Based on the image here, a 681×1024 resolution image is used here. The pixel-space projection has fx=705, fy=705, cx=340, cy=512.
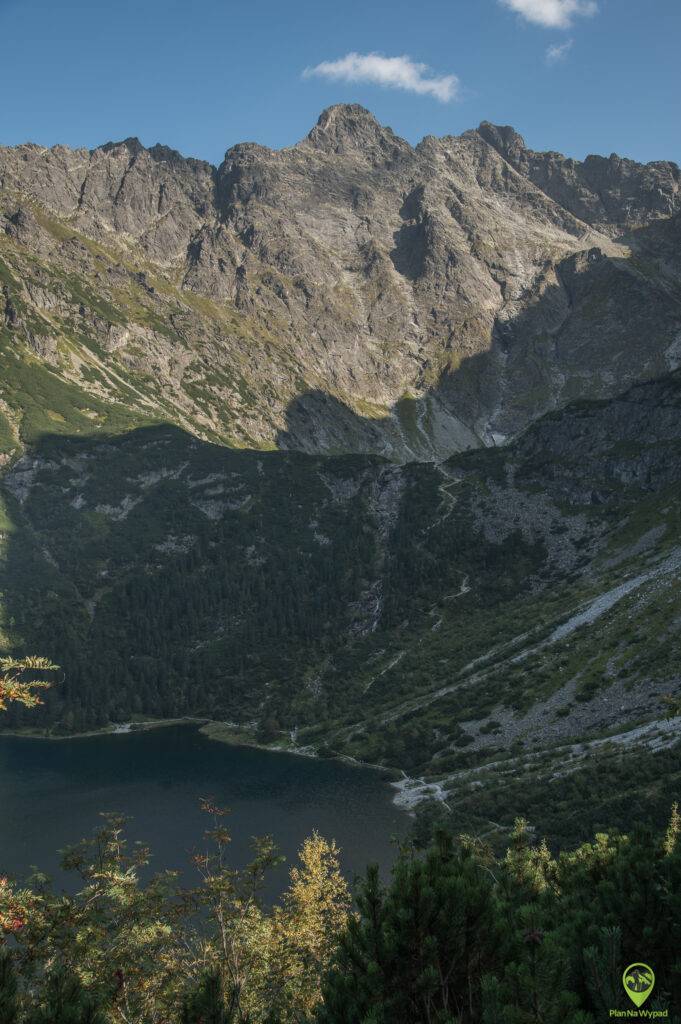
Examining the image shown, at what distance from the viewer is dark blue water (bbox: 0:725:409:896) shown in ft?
319

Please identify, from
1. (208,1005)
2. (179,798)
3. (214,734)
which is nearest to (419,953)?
(208,1005)

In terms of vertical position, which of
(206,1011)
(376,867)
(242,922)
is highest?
(376,867)

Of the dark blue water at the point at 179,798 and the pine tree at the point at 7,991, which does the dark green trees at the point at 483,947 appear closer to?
the pine tree at the point at 7,991

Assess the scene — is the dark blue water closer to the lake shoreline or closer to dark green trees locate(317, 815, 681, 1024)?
the lake shoreline

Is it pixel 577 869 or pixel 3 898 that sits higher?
pixel 3 898

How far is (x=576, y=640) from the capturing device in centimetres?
14388

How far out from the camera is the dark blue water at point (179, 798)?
97375 mm

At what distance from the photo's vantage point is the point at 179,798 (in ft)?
409

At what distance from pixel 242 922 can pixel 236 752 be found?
451 ft

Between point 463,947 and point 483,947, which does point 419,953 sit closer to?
point 463,947

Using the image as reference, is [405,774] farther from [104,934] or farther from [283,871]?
[104,934]

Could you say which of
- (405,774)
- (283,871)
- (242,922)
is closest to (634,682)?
(405,774)

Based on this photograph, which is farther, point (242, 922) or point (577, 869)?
point (242, 922)

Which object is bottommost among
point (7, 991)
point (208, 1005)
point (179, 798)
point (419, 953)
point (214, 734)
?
point (179, 798)
